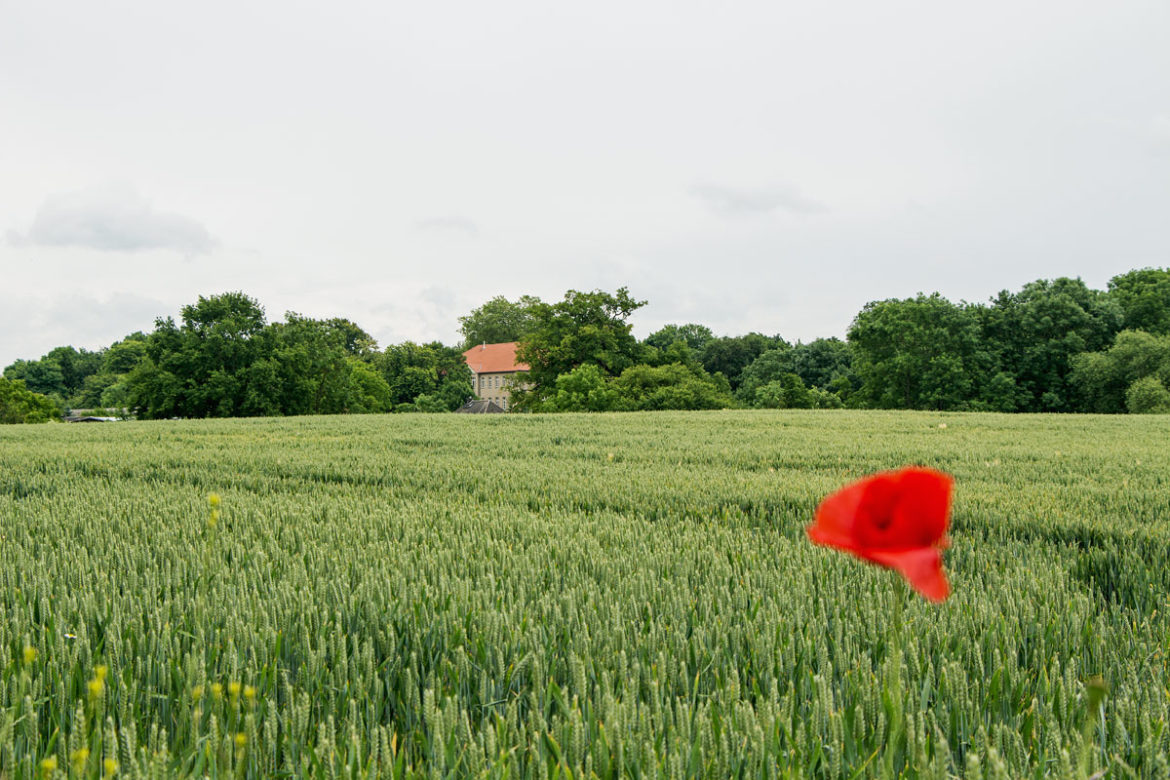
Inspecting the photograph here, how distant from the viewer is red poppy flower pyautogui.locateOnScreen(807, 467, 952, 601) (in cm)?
66

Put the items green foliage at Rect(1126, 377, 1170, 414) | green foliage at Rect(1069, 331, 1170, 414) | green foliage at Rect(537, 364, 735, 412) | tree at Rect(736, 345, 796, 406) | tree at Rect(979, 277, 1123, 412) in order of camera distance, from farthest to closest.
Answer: tree at Rect(736, 345, 796, 406) < tree at Rect(979, 277, 1123, 412) < green foliage at Rect(1069, 331, 1170, 414) < green foliage at Rect(537, 364, 735, 412) < green foliage at Rect(1126, 377, 1170, 414)

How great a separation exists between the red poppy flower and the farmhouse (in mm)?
90547

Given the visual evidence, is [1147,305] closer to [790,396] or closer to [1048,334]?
[1048,334]

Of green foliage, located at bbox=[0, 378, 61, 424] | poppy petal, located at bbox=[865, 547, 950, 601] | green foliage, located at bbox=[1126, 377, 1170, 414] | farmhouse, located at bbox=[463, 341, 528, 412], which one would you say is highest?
farmhouse, located at bbox=[463, 341, 528, 412]

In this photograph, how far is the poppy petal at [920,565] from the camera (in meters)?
0.61

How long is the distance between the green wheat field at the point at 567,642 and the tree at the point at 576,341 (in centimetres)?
4059

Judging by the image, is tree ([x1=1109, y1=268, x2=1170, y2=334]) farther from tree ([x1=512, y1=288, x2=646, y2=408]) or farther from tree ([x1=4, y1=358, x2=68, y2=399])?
tree ([x1=4, y1=358, x2=68, y2=399])

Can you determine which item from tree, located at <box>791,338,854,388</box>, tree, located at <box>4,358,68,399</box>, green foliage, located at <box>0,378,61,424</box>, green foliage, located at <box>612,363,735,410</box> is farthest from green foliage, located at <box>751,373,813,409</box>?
tree, located at <box>4,358,68,399</box>

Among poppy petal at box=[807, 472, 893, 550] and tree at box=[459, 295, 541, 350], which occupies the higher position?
tree at box=[459, 295, 541, 350]

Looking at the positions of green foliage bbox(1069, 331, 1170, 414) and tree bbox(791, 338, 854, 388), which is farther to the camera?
tree bbox(791, 338, 854, 388)

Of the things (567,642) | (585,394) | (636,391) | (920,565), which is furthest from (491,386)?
(920,565)

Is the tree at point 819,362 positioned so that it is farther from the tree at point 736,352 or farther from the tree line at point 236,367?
the tree line at point 236,367

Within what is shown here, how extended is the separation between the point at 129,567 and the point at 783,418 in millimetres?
15102

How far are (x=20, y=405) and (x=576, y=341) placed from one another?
124ft
